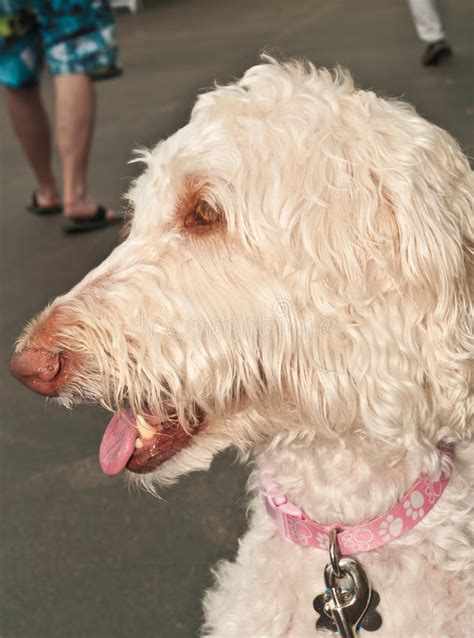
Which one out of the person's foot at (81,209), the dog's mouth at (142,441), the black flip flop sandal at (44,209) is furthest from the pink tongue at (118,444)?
the black flip flop sandal at (44,209)

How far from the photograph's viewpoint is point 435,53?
916cm

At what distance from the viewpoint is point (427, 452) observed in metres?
1.90

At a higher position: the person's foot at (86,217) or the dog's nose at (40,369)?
the dog's nose at (40,369)

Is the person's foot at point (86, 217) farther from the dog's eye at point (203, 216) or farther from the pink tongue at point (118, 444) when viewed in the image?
the dog's eye at point (203, 216)

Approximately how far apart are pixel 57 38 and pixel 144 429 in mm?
4069

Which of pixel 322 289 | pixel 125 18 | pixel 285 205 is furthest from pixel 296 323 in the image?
pixel 125 18

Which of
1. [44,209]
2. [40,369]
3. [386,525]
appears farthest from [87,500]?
[44,209]

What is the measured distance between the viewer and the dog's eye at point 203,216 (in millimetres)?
1924

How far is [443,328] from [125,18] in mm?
16384

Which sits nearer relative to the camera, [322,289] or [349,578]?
[322,289]

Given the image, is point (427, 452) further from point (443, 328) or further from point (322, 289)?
point (322, 289)

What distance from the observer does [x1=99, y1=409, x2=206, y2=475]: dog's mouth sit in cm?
201

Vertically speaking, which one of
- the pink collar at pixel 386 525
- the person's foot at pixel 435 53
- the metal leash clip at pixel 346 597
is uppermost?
the pink collar at pixel 386 525

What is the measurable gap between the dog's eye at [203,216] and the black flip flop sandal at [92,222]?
169 inches
